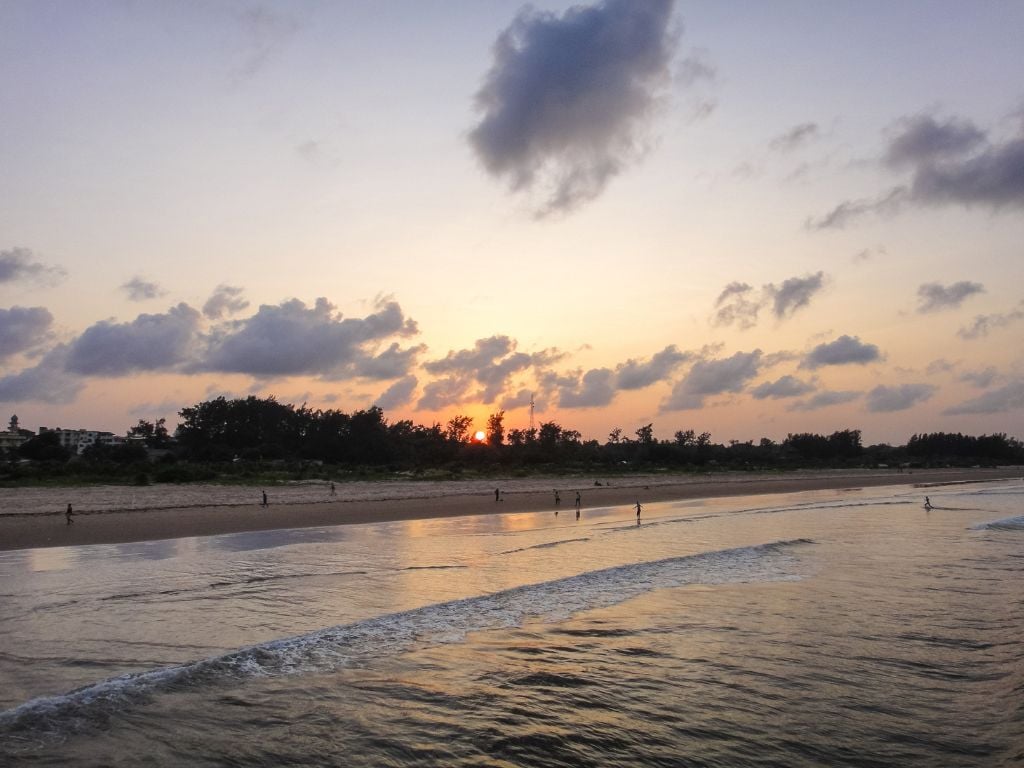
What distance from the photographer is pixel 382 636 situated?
36.7ft

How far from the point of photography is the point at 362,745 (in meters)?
6.88

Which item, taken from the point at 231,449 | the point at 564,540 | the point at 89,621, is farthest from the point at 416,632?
the point at 231,449

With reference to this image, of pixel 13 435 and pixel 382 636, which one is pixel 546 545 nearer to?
pixel 382 636

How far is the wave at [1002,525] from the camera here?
27.8m

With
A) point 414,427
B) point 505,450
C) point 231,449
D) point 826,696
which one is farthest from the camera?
point 414,427

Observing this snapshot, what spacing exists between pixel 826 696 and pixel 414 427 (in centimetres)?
11501

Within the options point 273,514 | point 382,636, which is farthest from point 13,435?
point 382,636

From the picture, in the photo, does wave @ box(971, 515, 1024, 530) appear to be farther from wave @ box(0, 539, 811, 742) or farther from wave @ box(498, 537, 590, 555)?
wave @ box(498, 537, 590, 555)

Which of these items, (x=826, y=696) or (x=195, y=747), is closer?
(x=195, y=747)

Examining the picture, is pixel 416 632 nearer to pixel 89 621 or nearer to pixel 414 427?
pixel 89 621

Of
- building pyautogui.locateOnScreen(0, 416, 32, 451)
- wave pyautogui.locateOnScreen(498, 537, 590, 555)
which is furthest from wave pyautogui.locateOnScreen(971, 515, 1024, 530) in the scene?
building pyautogui.locateOnScreen(0, 416, 32, 451)

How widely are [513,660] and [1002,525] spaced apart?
26.8 metres

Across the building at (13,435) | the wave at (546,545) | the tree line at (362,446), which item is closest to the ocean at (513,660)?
the wave at (546,545)

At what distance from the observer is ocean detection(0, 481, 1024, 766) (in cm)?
692
